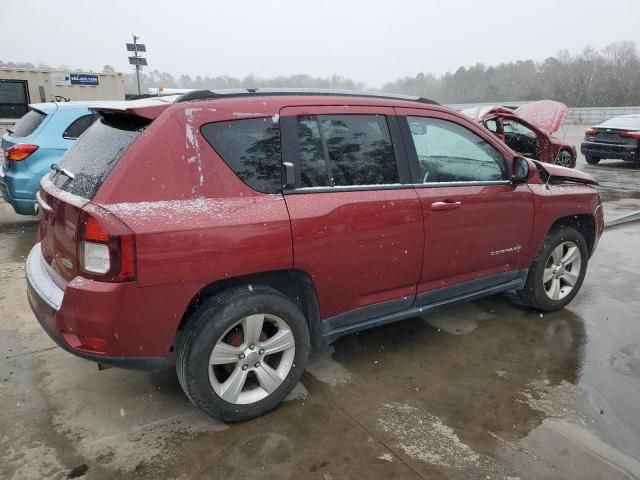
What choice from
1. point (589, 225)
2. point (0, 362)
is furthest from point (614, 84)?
point (0, 362)

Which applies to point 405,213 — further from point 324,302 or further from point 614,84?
point 614,84

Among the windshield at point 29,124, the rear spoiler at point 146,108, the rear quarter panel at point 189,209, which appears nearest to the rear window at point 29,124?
the windshield at point 29,124

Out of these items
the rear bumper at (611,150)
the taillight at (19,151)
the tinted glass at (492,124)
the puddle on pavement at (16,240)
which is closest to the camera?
the puddle on pavement at (16,240)

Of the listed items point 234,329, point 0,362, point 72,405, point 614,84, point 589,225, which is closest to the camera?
point 234,329

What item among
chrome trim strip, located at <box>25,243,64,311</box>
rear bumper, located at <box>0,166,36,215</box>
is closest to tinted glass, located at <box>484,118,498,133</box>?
rear bumper, located at <box>0,166,36,215</box>

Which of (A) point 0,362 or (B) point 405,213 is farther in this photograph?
(A) point 0,362

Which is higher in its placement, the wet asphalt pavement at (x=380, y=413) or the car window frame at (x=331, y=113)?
the car window frame at (x=331, y=113)

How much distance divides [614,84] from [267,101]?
66.5 metres

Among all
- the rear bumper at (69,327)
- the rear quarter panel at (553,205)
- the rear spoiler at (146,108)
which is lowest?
the rear bumper at (69,327)

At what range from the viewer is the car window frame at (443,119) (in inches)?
129

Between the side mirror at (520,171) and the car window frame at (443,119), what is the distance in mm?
39

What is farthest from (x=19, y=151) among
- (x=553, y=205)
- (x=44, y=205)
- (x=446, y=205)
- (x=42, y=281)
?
(x=553, y=205)

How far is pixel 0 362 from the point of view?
132 inches

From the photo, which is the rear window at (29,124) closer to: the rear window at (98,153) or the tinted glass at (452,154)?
the rear window at (98,153)
